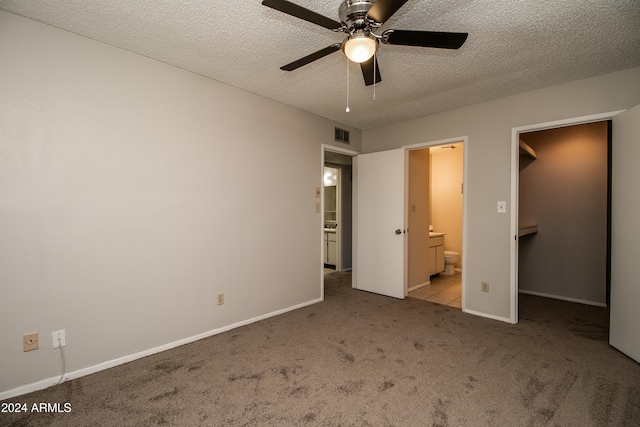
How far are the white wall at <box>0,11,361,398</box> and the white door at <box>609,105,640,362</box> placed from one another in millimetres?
3176

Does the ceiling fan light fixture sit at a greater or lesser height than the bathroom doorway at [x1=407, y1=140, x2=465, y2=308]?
greater

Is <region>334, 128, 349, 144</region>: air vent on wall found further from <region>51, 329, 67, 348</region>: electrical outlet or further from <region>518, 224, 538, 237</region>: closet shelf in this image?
<region>51, 329, 67, 348</region>: electrical outlet

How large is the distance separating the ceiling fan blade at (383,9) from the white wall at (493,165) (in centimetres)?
241

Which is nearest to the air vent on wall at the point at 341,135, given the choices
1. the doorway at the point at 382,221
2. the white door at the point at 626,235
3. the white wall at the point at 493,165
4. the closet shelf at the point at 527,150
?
the doorway at the point at 382,221

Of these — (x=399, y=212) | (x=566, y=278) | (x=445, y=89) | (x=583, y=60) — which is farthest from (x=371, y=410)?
(x=566, y=278)

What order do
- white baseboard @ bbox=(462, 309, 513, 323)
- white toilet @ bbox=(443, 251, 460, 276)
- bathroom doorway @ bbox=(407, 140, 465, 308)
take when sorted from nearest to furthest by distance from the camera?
white baseboard @ bbox=(462, 309, 513, 323) < bathroom doorway @ bbox=(407, 140, 465, 308) < white toilet @ bbox=(443, 251, 460, 276)

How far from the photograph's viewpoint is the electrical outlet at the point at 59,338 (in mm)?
2074

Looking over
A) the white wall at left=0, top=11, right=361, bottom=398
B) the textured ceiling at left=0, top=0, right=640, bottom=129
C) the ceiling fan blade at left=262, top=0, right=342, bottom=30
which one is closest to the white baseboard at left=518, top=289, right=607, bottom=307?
the textured ceiling at left=0, top=0, right=640, bottom=129

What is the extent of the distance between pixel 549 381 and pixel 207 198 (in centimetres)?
309

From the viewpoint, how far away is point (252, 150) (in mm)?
3197

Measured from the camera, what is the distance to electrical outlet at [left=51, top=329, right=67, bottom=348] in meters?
2.07

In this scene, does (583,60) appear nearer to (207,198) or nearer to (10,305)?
(207,198)

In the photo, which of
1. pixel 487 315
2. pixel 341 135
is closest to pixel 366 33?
pixel 341 135

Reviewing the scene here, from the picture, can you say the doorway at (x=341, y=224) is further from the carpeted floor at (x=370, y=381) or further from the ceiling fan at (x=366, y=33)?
the ceiling fan at (x=366, y=33)
